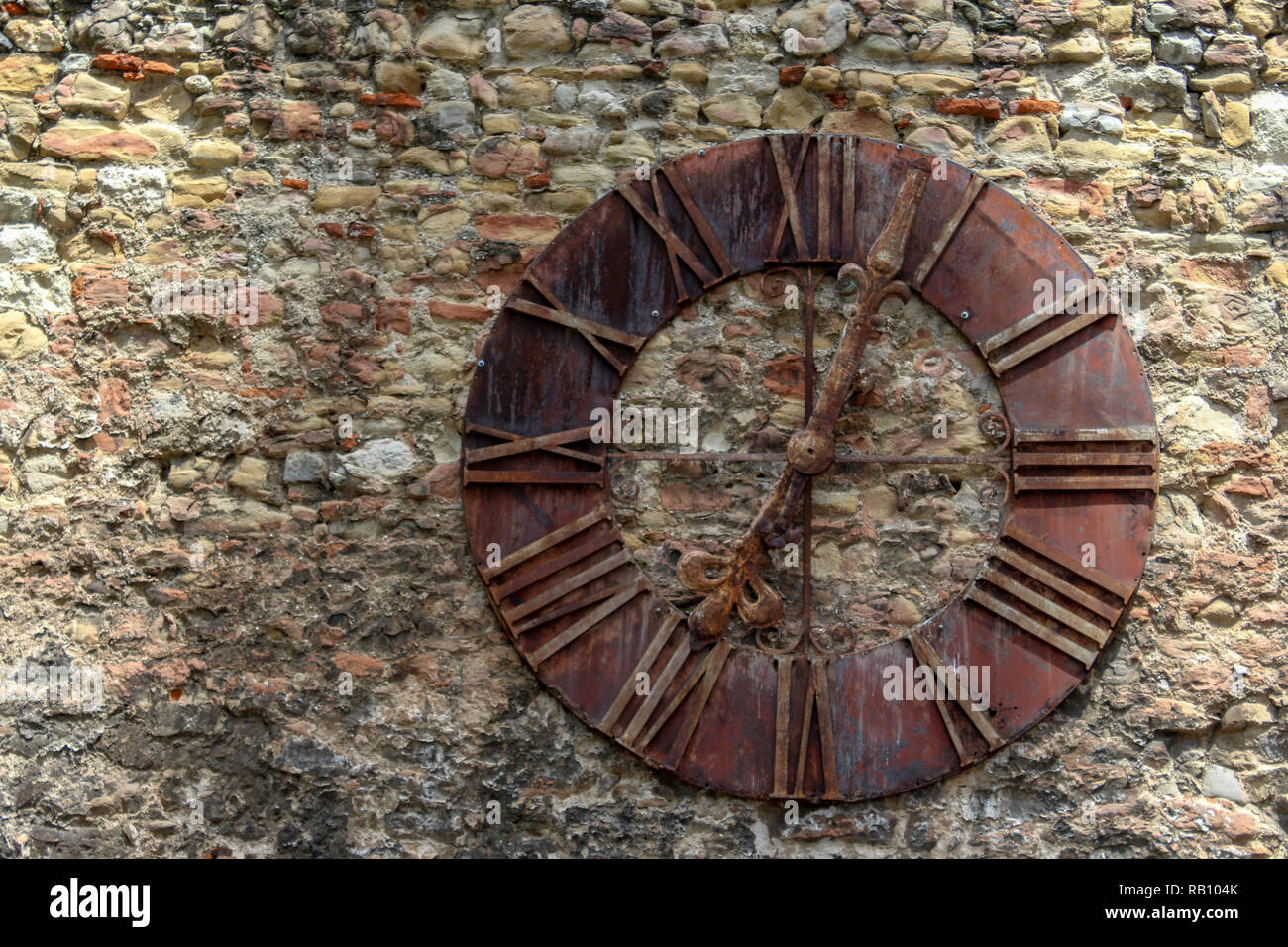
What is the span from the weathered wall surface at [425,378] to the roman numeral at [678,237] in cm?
15

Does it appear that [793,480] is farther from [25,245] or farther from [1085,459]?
[25,245]

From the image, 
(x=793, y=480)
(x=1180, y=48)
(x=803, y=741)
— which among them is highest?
(x=1180, y=48)

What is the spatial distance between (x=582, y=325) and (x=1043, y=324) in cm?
141

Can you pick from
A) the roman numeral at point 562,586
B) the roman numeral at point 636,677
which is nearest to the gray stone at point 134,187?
the roman numeral at point 562,586

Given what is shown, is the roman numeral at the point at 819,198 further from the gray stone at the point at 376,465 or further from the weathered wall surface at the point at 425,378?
the gray stone at the point at 376,465

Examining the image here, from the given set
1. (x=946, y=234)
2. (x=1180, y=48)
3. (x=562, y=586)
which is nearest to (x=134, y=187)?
(x=562, y=586)

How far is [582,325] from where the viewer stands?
383 centimetres

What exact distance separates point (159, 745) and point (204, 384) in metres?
1.11

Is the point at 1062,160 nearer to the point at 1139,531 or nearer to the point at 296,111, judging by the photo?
the point at 1139,531

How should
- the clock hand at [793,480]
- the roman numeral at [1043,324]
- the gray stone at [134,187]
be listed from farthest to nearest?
the gray stone at [134,187] < the roman numeral at [1043,324] < the clock hand at [793,480]

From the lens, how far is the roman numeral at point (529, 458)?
3.78 m

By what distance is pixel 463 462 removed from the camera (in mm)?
3791

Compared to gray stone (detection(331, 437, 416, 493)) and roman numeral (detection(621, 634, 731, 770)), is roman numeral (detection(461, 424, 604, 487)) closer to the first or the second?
gray stone (detection(331, 437, 416, 493))

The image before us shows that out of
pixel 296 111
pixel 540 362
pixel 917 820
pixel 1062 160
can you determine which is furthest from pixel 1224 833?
pixel 296 111
